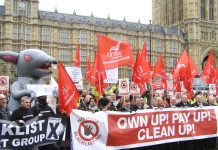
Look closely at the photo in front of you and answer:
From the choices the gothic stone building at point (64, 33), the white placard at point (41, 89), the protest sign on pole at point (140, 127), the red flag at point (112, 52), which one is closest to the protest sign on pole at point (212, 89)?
the protest sign on pole at point (140, 127)

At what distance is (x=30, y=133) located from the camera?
6441 millimetres

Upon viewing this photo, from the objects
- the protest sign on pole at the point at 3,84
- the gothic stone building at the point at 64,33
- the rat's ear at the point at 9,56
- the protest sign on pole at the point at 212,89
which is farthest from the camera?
the gothic stone building at the point at 64,33

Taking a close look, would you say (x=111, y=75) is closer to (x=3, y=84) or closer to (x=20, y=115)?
(x=20, y=115)

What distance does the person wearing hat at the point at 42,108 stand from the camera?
690 centimetres

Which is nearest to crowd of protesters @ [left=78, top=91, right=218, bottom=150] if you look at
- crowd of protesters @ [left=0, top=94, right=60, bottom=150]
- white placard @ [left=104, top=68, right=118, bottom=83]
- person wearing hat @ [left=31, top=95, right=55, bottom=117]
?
white placard @ [left=104, top=68, right=118, bottom=83]

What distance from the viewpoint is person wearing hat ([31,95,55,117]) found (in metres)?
6.90

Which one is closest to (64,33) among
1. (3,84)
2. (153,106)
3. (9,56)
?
(3,84)

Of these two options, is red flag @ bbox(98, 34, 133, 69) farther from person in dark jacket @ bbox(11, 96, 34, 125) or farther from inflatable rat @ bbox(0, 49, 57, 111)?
person in dark jacket @ bbox(11, 96, 34, 125)

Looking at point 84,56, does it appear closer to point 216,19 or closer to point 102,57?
point 216,19

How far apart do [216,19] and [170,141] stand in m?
57.2

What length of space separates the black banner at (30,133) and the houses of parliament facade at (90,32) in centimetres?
3384

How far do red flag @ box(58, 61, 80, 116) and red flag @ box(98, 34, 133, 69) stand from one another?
3.09 metres

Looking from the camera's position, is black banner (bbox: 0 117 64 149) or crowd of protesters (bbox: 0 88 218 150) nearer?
black banner (bbox: 0 117 64 149)

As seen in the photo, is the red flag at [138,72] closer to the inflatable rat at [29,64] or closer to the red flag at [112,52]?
the red flag at [112,52]
